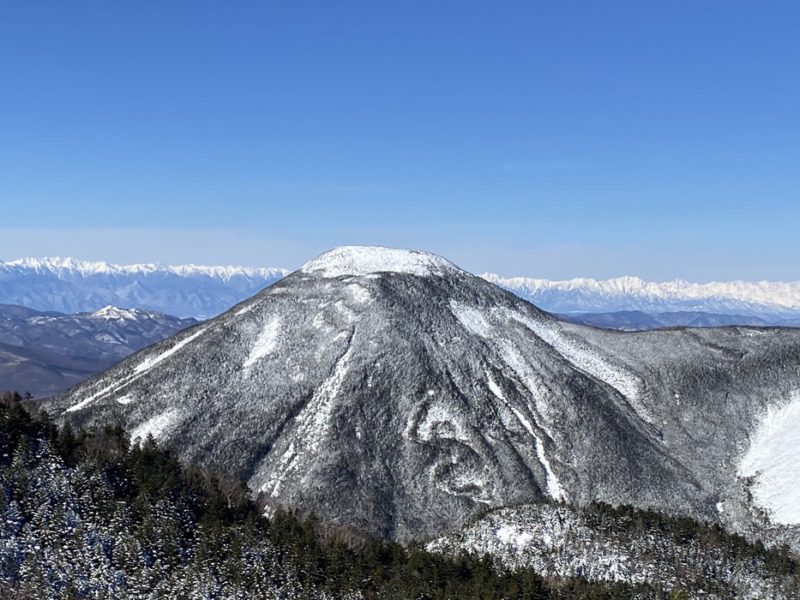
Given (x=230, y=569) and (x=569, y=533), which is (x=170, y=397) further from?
(x=569, y=533)

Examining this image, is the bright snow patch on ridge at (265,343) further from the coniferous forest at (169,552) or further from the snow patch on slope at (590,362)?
the snow patch on slope at (590,362)

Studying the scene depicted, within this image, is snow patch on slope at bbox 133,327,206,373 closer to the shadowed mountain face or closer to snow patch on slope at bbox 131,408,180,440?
the shadowed mountain face

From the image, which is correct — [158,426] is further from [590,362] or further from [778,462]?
[778,462]

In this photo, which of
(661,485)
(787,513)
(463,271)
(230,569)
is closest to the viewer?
(230,569)

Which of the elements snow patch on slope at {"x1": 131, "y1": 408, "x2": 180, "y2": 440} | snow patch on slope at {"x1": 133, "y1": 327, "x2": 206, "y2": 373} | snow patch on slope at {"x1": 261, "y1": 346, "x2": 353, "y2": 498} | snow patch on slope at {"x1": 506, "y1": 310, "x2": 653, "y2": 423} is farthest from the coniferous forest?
snow patch on slope at {"x1": 506, "y1": 310, "x2": 653, "y2": 423}

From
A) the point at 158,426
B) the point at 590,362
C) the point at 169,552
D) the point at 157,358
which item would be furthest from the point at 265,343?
the point at 169,552

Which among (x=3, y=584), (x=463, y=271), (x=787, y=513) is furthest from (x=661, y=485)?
(x=3, y=584)
